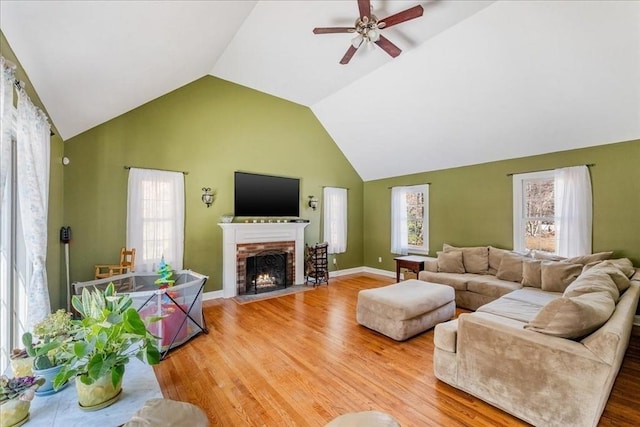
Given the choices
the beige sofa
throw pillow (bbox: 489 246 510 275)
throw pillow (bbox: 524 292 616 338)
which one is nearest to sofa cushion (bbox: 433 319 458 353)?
the beige sofa

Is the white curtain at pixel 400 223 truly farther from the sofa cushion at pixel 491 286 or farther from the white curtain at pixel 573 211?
the white curtain at pixel 573 211

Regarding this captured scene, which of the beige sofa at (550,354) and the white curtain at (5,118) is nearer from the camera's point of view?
the white curtain at (5,118)

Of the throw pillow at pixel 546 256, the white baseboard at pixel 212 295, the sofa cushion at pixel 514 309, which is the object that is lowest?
the white baseboard at pixel 212 295

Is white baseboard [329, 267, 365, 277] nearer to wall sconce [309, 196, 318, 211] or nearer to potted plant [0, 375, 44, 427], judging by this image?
wall sconce [309, 196, 318, 211]

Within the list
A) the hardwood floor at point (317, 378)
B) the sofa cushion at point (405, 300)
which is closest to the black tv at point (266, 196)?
the hardwood floor at point (317, 378)

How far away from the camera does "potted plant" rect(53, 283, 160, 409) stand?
137cm

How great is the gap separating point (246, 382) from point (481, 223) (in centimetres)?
482

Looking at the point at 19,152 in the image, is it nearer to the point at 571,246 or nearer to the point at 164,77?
the point at 164,77

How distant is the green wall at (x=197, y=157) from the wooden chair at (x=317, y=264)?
42 cm

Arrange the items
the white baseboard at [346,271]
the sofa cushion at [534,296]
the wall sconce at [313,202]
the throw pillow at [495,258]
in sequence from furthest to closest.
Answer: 1. the white baseboard at [346,271]
2. the wall sconce at [313,202]
3. the throw pillow at [495,258]
4. the sofa cushion at [534,296]

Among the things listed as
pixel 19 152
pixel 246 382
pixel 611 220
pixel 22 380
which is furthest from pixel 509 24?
pixel 22 380

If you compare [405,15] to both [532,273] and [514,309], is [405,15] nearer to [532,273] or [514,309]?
[514,309]

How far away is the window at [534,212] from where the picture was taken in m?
4.37

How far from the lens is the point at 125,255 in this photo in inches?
154
